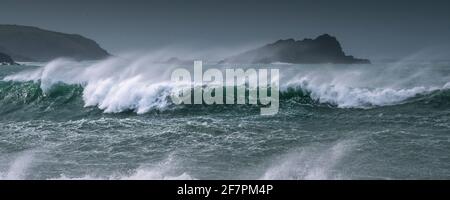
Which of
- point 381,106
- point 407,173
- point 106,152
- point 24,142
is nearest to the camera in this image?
point 407,173

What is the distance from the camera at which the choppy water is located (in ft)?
29.4

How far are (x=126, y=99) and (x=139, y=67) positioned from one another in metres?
4.79

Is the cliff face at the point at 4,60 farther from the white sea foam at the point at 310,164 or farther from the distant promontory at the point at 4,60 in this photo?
the white sea foam at the point at 310,164

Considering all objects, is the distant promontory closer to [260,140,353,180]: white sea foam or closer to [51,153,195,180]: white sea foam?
[51,153,195,180]: white sea foam

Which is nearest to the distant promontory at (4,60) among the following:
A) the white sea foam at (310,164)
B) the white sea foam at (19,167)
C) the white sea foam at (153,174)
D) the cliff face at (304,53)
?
the cliff face at (304,53)

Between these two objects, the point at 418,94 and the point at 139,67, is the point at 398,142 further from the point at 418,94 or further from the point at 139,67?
the point at 139,67

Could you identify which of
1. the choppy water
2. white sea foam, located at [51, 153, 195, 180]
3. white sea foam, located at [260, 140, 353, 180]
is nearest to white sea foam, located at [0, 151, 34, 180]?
the choppy water

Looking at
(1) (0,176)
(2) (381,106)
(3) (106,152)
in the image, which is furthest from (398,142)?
(1) (0,176)

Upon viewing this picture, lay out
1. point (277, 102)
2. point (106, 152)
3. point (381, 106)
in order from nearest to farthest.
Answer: point (106, 152) < point (381, 106) < point (277, 102)

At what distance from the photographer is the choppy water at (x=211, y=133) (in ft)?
29.4

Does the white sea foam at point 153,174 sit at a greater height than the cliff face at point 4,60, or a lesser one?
lesser

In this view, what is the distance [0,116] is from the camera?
16.2 meters
